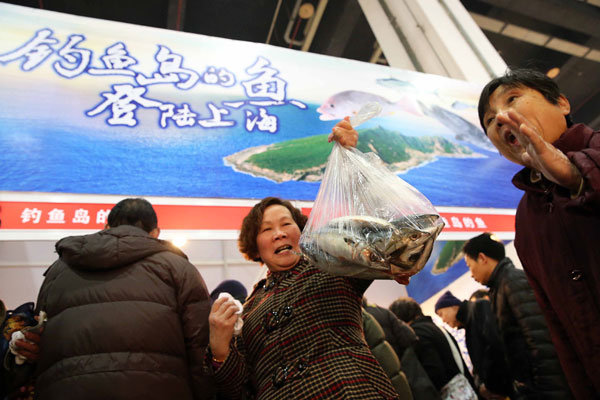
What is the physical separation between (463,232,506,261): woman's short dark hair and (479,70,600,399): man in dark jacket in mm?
960

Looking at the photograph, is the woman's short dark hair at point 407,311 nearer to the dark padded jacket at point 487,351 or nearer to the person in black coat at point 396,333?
the dark padded jacket at point 487,351

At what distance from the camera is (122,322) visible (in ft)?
3.88

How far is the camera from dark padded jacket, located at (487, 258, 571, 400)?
61.7 inches

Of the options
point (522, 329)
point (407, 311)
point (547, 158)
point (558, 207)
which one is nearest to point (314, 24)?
point (407, 311)

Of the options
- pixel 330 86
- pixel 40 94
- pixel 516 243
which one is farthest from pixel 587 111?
pixel 40 94

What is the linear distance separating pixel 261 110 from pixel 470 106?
1.96m

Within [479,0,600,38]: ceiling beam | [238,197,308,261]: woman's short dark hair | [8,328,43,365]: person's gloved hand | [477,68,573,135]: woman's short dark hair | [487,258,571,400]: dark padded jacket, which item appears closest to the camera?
[477,68,573,135]: woman's short dark hair

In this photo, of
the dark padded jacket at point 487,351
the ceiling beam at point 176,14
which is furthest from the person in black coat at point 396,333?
the ceiling beam at point 176,14

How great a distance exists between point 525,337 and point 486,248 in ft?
1.70

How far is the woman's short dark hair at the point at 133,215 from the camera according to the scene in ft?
5.01

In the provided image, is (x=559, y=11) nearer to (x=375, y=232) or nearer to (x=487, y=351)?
(x=487, y=351)

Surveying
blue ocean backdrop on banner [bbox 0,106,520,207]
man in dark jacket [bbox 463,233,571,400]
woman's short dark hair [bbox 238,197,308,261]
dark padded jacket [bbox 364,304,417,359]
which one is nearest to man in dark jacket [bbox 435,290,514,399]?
man in dark jacket [bbox 463,233,571,400]

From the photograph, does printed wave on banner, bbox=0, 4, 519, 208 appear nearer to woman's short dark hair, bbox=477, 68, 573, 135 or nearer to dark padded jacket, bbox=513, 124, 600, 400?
woman's short dark hair, bbox=477, 68, 573, 135

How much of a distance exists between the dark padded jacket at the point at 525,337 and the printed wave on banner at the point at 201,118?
100 centimetres
